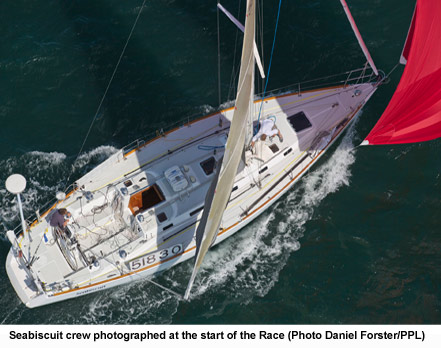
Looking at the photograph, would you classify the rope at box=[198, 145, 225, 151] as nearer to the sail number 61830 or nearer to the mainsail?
the sail number 61830

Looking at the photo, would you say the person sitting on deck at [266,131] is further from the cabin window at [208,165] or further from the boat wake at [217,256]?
the boat wake at [217,256]

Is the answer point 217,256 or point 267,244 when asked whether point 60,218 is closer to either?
point 217,256

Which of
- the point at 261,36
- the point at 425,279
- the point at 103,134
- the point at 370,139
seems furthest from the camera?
the point at 261,36

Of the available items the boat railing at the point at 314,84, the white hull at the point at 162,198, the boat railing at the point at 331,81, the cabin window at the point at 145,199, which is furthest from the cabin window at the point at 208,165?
the boat railing at the point at 331,81

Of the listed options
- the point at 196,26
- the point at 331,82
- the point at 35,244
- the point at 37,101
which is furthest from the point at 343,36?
the point at 35,244

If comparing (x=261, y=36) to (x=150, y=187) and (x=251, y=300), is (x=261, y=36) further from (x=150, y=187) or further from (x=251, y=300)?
(x=251, y=300)

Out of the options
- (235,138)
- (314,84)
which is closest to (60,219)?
(235,138)
